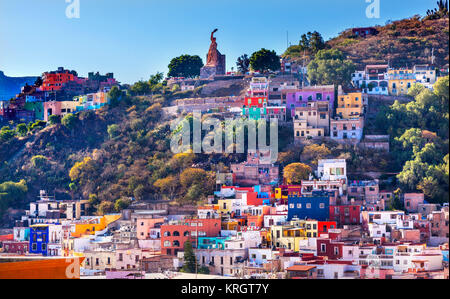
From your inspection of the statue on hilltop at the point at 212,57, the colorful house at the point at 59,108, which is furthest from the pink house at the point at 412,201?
the colorful house at the point at 59,108

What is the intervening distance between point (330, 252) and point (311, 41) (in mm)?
12718

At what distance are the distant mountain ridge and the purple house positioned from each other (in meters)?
10.3

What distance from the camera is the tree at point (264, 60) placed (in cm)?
2689

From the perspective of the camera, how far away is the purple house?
77.2ft

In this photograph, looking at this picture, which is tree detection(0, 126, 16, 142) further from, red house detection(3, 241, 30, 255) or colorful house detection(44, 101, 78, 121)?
red house detection(3, 241, 30, 255)

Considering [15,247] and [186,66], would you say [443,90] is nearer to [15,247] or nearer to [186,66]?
[186,66]

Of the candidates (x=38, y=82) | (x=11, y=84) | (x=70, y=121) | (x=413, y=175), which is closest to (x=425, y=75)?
(x=413, y=175)

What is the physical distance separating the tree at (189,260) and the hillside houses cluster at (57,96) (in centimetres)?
1131

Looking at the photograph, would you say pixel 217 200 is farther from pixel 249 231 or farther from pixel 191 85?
pixel 191 85

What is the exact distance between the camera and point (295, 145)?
71.9ft

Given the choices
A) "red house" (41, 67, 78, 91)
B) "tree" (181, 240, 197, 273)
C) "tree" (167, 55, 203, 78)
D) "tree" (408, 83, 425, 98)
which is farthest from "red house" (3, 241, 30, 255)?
"tree" (167, 55, 203, 78)

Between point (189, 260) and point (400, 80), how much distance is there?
1010 centimetres

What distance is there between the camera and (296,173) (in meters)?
20.5

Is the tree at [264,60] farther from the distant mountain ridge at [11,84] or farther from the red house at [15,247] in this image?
the red house at [15,247]
